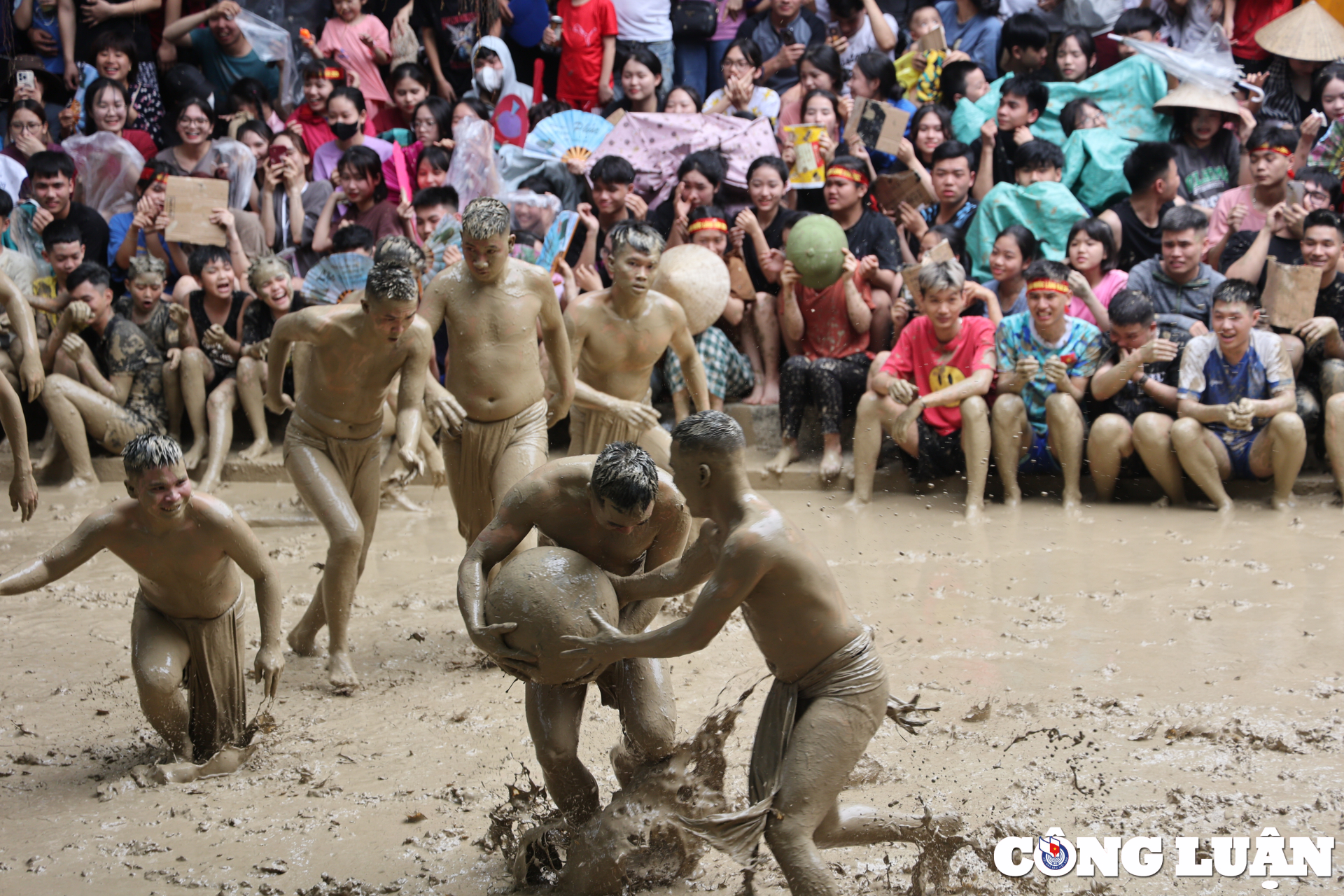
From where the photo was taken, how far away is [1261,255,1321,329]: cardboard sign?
7.10 meters

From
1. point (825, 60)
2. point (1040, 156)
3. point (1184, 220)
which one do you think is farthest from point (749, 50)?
point (1184, 220)

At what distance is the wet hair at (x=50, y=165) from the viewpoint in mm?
8414

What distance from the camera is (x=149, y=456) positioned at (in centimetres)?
363

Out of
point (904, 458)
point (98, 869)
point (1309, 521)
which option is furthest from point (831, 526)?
point (98, 869)

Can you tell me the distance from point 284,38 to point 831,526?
20.5ft

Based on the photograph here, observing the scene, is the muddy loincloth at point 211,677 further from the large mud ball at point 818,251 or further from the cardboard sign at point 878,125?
the cardboard sign at point 878,125

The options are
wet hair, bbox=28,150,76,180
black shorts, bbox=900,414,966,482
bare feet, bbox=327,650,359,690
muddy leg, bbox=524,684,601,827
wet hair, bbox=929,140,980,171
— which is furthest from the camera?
wet hair, bbox=28,150,76,180

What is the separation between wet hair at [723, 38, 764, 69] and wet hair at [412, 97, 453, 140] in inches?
83.7

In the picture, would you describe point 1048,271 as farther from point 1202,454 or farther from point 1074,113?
point 1074,113

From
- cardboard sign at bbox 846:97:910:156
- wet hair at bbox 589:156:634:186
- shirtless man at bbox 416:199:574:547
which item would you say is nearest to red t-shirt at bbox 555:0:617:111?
wet hair at bbox 589:156:634:186

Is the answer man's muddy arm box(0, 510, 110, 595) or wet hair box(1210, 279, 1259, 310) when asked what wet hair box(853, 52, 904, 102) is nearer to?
wet hair box(1210, 279, 1259, 310)

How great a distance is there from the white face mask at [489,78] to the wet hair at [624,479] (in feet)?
22.4

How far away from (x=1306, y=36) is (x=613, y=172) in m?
4.92

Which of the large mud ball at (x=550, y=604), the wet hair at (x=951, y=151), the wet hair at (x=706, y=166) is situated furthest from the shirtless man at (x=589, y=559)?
the wet hair at (x=951, y=151)
